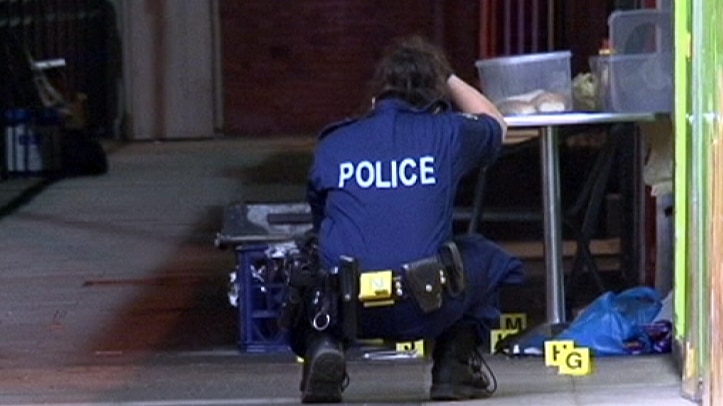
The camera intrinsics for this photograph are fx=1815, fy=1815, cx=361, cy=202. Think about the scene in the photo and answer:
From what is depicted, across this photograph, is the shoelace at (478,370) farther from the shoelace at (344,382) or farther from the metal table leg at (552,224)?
the metal table leg at (552,224)

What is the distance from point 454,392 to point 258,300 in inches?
64.4

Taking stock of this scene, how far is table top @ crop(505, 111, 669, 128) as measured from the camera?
7.55 m

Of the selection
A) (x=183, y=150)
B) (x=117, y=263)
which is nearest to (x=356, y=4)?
(x=183, y=150)

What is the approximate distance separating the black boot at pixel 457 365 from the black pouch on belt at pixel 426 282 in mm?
292

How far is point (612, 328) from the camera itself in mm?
7738

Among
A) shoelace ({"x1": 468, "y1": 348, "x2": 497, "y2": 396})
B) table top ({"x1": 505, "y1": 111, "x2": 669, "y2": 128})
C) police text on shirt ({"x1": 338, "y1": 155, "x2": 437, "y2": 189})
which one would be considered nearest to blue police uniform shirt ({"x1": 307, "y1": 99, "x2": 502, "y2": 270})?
police text on shirt ({"x1": 338, "y1": 155, "x2": 437, "y2": 189})

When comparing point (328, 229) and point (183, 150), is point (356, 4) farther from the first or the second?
point (328, 229)

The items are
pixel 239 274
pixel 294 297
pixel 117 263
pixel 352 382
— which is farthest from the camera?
pixel 117 263

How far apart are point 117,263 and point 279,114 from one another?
349 inches

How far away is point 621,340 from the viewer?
7.71m

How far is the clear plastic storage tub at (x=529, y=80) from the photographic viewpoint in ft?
25.5

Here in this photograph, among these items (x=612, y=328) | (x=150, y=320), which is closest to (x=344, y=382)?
(x=612, y=328)

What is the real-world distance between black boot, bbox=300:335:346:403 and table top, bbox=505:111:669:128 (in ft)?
5.22

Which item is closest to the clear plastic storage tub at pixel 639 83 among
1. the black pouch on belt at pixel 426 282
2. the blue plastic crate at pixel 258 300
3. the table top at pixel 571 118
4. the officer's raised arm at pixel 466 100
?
the table top at pixel 571 118
